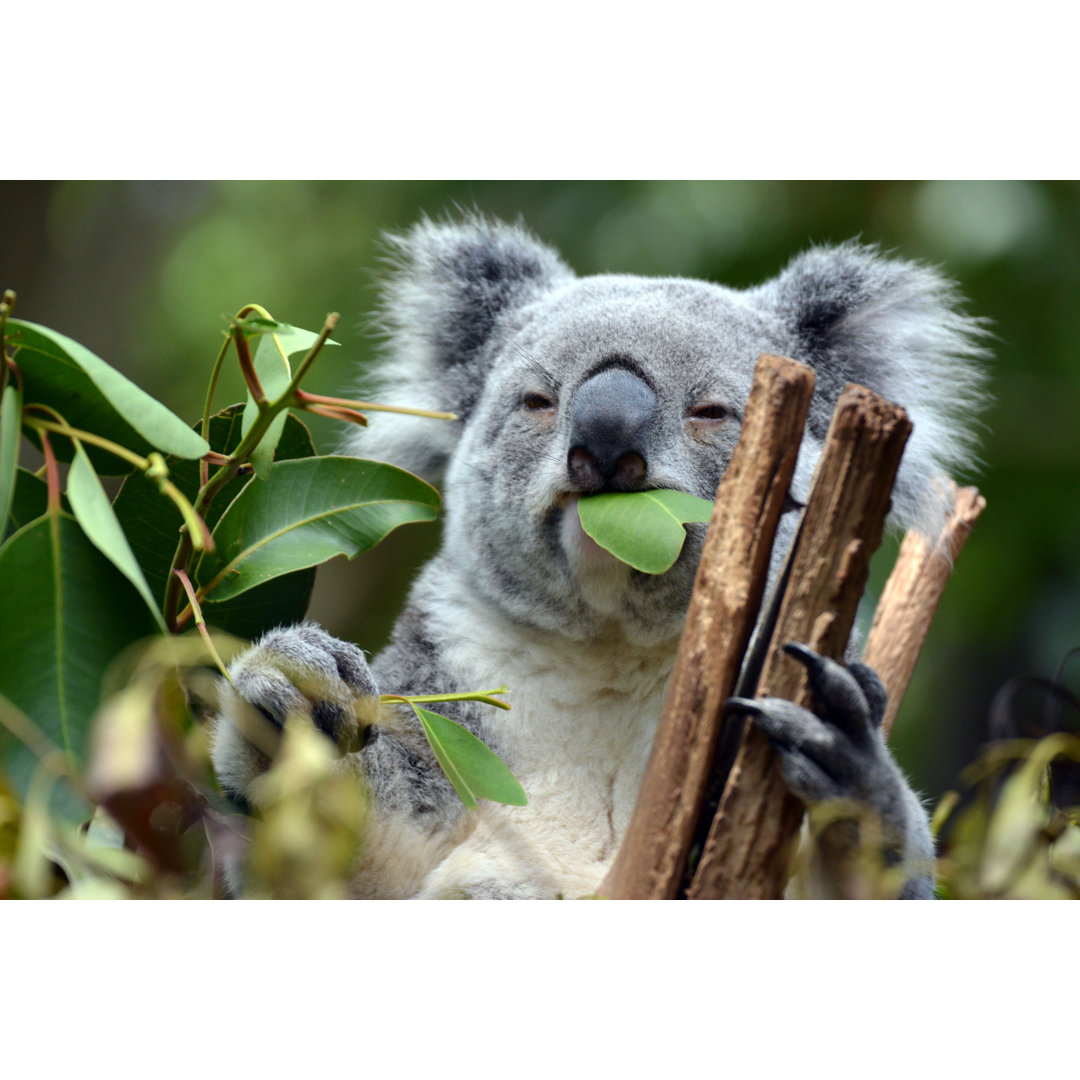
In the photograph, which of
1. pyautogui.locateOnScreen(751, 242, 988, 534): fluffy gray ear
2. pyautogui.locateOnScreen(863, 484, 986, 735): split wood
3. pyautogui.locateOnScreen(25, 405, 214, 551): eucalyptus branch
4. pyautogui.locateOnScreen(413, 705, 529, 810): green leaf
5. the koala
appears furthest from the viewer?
pyautogui.locateOnScreen(863, 484, 986, 735): split wood

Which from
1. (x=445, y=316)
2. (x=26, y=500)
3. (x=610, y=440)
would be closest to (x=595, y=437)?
(x=610, y=440)

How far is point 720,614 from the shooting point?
1.09 meters

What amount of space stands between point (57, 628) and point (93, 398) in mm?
274

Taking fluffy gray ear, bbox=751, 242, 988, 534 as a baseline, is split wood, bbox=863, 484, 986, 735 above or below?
below

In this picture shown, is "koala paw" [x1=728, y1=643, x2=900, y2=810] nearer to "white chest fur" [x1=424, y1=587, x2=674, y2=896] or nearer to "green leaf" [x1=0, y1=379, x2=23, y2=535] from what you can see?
"white chest fur" [x1=424, y1=587, x2=674, y2=896]

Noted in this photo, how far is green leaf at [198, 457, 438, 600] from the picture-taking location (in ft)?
4.21

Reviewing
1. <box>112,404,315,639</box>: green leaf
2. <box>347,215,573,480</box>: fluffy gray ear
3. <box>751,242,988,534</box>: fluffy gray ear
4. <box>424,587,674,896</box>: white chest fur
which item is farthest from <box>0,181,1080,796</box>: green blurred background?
<box>112,404,315,639</box>: green leaf

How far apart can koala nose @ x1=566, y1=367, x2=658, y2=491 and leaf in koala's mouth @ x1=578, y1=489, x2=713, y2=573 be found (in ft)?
0.10

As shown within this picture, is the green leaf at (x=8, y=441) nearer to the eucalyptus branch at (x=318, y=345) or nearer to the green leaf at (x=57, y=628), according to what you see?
the green leaf at (x=57, y=628)

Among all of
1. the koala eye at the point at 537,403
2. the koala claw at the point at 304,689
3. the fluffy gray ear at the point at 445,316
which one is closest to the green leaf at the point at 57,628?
the koala claw at the point at 304,689

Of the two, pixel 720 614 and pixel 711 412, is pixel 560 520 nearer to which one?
pixel 711 412

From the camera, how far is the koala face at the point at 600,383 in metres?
1.55

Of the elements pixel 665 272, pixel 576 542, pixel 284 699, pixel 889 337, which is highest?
pixel 665 272

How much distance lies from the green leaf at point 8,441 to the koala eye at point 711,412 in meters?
0.87
